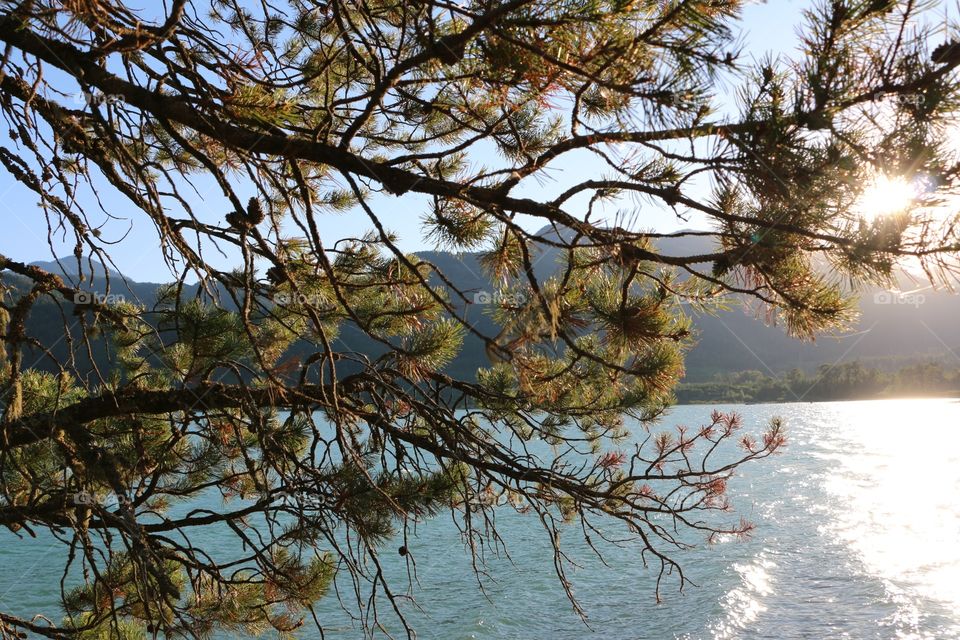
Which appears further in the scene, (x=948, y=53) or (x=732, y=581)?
(x=732, y=581)

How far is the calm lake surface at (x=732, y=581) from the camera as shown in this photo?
31.1 ft

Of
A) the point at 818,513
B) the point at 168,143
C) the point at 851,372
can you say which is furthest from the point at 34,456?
the point at 851,372

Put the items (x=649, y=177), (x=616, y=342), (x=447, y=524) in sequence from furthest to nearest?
(x=447, y=524) → (x=616, y=342) → (x=649, y=177)

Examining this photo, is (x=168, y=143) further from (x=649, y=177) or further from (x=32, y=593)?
(x=32, y=593)

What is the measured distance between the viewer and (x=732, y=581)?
37.3 ft

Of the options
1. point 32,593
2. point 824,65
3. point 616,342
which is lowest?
point 32,593

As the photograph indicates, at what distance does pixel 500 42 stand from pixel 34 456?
2921 mm

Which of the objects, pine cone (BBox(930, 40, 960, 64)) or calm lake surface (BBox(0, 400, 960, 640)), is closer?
pine cone (BBox(930, 40, 960, 64))

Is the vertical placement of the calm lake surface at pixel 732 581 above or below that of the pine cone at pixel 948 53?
below

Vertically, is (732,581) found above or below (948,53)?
below

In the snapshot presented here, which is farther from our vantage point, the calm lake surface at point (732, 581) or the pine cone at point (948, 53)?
the calm lake surface at point (732, 581)

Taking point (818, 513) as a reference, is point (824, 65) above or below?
above

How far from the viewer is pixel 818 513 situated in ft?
53.6

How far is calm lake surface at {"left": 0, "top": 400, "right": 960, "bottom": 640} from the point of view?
373 inches
